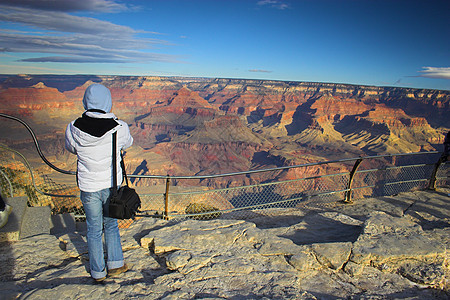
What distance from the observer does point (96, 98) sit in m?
2.26

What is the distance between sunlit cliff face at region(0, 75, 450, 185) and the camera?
222 ft

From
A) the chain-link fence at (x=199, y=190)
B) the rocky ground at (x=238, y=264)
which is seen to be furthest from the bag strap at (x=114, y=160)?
the chain-link fence at (x=199, y=190)

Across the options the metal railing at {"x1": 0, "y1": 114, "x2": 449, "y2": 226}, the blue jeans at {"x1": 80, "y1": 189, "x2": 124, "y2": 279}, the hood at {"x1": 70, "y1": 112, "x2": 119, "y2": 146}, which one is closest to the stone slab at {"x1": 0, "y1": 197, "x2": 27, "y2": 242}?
the metal railing at {"x1": 0, "y1": 114, "x2": 449, "y2": 226}

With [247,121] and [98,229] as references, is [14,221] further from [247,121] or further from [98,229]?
[247,121]

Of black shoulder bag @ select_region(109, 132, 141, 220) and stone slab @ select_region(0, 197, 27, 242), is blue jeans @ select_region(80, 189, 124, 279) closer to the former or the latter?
black shoulder bag @ select_region(109, 132, 141, 220)

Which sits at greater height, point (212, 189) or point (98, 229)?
point (98, 229)

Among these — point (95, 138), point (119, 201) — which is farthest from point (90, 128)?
point (119, 201)

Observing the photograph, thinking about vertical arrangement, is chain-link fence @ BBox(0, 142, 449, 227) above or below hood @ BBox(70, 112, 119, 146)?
below

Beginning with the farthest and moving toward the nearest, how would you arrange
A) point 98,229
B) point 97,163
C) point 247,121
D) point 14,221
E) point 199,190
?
1. point 247,121
2. point 199,190
3. point 14,221
4. point 98,229
5. point 97,163

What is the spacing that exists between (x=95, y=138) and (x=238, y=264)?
1.96m

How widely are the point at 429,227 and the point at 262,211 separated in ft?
9.73

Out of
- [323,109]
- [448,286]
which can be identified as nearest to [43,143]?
[448,286]

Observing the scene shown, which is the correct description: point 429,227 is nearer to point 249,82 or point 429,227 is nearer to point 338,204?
point 338,204

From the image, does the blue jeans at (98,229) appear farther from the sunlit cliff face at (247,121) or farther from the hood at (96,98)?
the sunlit cliff face at (247,121)
